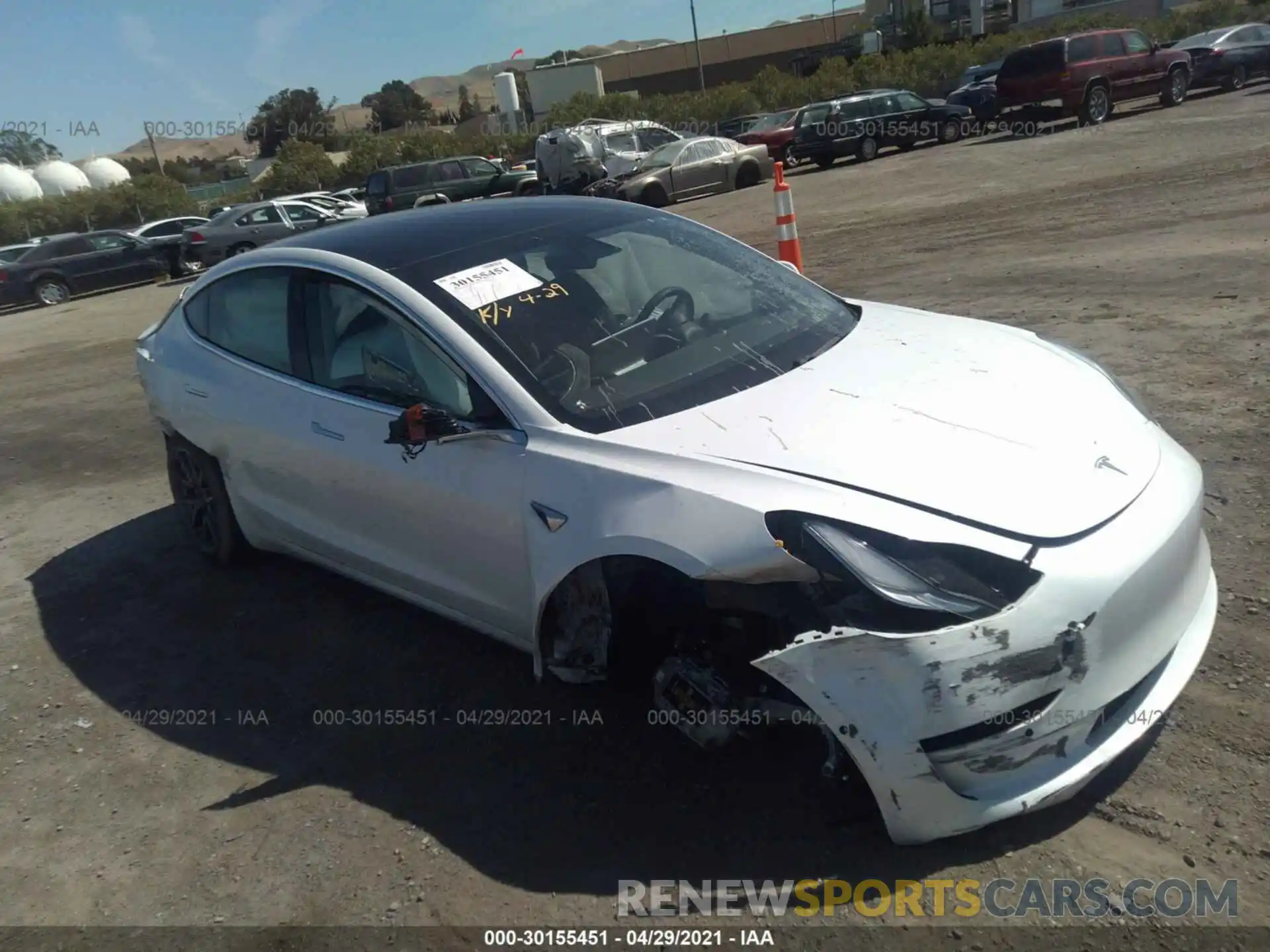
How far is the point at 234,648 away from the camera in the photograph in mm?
4336

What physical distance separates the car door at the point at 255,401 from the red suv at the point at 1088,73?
21.1 metres

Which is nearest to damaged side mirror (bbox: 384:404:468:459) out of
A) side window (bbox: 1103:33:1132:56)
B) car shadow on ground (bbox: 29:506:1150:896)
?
car shadow on ground (bbox: 29:506:1150:896)

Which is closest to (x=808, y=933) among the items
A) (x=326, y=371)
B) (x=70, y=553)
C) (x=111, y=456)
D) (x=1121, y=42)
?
(x=326, y=371)

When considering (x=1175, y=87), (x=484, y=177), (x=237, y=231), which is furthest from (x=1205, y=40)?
(x=237, y=231)

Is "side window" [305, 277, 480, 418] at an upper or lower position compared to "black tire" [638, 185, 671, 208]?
upper

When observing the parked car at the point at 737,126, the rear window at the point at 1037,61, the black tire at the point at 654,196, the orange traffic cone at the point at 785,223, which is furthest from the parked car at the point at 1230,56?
the orange traffic cone at the point at 785,223

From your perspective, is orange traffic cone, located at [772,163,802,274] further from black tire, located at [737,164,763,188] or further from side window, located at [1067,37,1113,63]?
side window, located at [1067,37,1113,63]

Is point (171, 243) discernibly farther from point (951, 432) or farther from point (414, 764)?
point (951, 432)

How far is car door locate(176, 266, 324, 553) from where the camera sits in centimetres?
407

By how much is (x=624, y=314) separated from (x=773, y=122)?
2877cm

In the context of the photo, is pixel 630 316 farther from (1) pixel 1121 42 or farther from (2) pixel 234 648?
(1) pixel 1121 42

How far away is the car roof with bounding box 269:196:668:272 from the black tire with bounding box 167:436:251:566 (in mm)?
1134

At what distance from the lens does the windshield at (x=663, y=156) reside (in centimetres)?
Result: 2220

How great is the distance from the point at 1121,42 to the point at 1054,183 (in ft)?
35.6
